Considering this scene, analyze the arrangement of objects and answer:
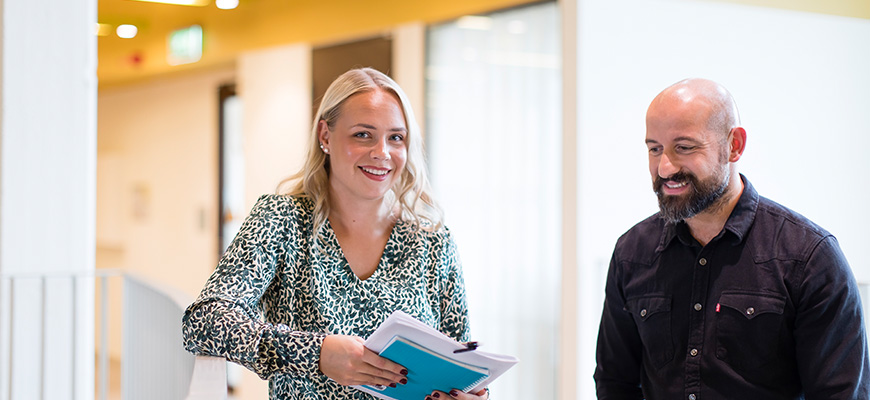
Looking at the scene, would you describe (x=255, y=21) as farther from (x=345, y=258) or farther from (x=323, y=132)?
(x=345, y=258)

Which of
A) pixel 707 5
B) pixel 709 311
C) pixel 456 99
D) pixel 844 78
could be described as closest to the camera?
pixel 709 311

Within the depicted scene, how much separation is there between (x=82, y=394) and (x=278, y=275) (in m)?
2.38

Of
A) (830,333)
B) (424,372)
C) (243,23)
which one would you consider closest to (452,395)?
(424,372)

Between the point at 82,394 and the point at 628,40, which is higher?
the point at 628,40

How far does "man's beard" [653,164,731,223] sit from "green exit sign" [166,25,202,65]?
20.0 feet

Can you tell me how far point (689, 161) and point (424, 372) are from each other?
664 mm

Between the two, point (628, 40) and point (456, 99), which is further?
point (456, 99)

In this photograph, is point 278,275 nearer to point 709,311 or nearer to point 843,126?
point 709,311

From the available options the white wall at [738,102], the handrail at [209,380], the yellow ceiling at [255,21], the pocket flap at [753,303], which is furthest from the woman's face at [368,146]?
the yellow ceiling at [255,21]

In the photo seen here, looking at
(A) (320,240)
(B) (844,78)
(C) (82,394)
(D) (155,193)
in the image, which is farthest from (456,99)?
(D) (155,193)

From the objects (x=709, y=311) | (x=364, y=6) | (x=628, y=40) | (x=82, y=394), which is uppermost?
(x=364, y=6)

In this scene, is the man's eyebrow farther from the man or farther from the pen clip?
the pen clip

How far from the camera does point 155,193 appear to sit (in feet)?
27.1

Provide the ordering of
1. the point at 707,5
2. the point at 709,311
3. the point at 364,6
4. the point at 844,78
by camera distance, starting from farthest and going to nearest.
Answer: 1. the point at 364,6
2. the point at 844,78
3. the point at 707,5
4. the point at 709,311
